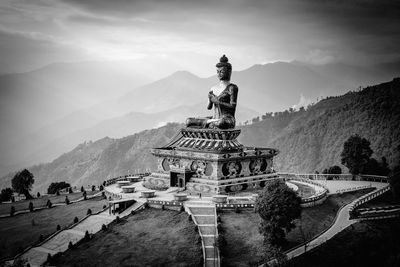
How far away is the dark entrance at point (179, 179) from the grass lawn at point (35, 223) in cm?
713

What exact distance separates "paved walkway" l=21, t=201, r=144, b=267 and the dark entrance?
6.83m

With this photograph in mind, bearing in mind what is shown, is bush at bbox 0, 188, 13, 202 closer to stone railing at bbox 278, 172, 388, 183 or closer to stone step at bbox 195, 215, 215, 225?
stone step at bbox 195, 215, 215, 225

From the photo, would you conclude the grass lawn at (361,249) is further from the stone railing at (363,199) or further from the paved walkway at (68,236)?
the paved walkway at (68,236)

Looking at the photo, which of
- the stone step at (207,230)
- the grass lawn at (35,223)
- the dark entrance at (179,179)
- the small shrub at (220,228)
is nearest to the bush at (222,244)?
the small shrub at (220,228)

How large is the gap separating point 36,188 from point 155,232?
370 ft

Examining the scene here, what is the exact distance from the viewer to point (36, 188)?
454 feet

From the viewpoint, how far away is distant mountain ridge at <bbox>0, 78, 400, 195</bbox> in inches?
3487

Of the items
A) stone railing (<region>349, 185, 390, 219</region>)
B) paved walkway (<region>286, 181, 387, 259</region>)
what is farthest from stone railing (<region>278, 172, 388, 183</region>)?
stone railing (<region>349, 185, 390, 219</region>)

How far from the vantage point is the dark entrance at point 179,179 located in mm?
46875

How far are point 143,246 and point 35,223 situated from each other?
12987 millimetres

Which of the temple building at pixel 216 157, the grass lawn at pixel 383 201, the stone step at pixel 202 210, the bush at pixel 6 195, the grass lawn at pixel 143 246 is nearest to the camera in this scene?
the grass lawn at pixel 143 246

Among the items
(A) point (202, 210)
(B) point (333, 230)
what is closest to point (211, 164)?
(A) point (202, 210)

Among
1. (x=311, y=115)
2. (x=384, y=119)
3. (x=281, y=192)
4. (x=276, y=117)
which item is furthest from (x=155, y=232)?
(x=276, y=117)

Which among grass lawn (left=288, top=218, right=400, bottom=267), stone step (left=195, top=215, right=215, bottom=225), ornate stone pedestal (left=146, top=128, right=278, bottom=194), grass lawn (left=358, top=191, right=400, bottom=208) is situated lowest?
grass lawn (left=288, top=218, right=400, bottom=267)
